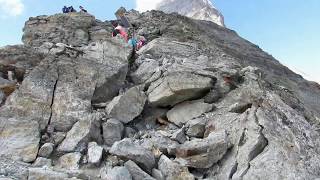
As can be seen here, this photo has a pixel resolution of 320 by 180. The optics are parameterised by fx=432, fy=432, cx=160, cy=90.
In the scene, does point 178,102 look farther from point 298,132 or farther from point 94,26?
point 94,26

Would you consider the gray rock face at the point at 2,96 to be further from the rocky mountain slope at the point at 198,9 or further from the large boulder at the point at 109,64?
the rocky mountain slope at the point at 198,9

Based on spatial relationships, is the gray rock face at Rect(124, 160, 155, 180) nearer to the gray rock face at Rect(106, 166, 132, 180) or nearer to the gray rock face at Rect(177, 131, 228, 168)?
the gray rock face at Rect(106, 166, 132, 180)

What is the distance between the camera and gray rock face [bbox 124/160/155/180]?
14867 mm

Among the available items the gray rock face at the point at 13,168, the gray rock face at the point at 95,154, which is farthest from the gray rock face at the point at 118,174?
the gray rock face at the point at 13,168

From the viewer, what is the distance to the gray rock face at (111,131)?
17406 millimetres

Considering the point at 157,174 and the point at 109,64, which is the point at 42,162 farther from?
the point at 109,64

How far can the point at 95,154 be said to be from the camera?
1572 cm

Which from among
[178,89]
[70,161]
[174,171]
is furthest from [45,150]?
[178,89]

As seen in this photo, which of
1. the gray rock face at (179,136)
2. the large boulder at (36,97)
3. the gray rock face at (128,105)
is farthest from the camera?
the gray rock face at (128,105)

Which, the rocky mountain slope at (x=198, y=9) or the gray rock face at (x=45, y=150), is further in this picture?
the rocky mountain slope at (x=198, y=9)

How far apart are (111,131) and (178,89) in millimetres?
3676

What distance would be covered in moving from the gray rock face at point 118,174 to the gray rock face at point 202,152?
2301mm

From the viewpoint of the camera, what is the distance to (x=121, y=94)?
20.0 meters

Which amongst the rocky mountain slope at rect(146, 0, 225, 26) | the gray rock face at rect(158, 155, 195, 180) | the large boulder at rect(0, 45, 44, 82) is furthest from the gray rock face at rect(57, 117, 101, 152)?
the rocky mountain slope at rect(146, 0, 225, 26)
